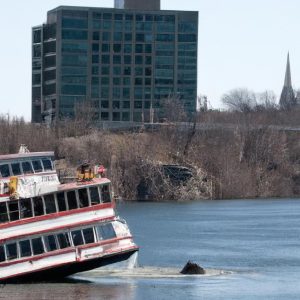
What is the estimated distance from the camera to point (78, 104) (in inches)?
7352

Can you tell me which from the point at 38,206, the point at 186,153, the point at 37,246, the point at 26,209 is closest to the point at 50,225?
the point at 38,206

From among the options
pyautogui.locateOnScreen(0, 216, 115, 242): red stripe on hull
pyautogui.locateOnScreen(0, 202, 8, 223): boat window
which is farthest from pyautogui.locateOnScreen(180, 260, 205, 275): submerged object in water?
pyautogui.locateOnScreen(0, 202, 8, 223): boat window

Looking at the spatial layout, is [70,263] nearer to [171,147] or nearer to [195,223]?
[195,223]

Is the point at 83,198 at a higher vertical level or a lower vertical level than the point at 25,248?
higher

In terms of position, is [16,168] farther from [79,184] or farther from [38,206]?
[79,184]

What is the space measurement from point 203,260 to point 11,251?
697 inches

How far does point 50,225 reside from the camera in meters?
57.9

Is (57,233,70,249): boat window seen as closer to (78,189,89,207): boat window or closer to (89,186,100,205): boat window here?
(78,189,89,207): boat window

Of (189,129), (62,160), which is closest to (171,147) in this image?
(189,129)

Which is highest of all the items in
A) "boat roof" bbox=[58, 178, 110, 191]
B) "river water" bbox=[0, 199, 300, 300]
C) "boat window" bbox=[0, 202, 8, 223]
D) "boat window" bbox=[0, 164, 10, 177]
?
"boat window" bbox=[0, 164, 10, 177]

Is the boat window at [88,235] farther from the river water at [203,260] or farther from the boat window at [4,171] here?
the boat window at [4,171]

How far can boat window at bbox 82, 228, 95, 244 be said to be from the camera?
58.5 metres

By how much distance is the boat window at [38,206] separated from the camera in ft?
190

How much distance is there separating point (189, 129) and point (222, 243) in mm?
75691
